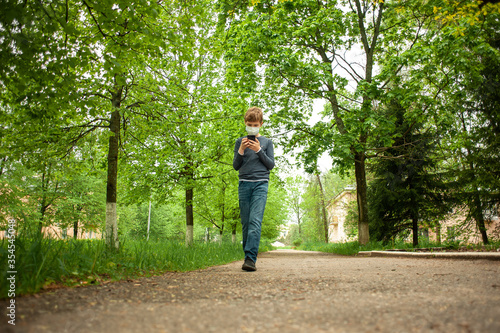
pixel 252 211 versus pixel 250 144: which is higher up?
pixel 250 144

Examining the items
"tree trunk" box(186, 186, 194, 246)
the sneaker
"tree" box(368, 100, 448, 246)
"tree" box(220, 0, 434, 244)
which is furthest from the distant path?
"tree" box(368, 100, 448, 246)

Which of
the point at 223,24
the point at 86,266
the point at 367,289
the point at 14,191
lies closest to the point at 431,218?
the point at 223,24

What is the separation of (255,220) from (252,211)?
0.45 ft

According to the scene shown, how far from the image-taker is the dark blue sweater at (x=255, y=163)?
4621mm

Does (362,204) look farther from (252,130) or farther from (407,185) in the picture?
(252,130)

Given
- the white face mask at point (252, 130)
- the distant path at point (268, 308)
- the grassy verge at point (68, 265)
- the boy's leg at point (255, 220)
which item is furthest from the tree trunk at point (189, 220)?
the distant path at point (268, 308)

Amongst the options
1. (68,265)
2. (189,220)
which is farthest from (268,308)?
(189,220)

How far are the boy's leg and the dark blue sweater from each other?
5.2 inches

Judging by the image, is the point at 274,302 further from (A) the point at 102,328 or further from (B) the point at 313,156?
(B) the point at 313,156

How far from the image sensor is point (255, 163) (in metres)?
4.66

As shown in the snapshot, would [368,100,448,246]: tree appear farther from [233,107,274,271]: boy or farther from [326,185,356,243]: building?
[233,107,274,271]: boy

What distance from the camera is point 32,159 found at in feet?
21.7

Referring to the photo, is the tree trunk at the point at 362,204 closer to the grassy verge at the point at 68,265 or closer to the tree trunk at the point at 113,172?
the tree trunk at the point at 113,172

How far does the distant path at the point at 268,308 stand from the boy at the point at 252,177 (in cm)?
143
